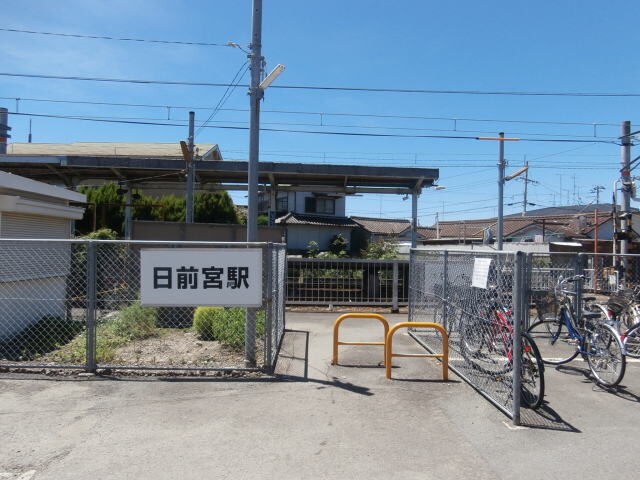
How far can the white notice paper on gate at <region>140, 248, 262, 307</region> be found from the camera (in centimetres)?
661

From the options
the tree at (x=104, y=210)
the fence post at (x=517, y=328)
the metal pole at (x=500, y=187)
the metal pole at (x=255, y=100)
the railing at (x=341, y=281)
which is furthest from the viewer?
the tree at (x=104, y=210)

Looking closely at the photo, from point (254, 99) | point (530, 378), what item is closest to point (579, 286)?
point (530, 378)

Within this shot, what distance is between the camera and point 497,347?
611 centimetres

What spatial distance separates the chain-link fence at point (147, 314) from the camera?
261 inches

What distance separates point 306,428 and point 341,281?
28.8ft

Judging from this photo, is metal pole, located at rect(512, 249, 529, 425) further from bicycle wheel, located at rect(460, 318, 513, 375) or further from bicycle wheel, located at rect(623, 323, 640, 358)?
bicycle wheel, located at rect(623, 323, 640, 358)

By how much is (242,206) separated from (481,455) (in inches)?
1504

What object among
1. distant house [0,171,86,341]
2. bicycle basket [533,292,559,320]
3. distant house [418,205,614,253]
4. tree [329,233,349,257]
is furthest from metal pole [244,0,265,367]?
distant house [418,205,614,253]

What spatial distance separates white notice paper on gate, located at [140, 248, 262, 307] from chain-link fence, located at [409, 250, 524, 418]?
273 cm

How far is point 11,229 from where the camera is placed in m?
8.88

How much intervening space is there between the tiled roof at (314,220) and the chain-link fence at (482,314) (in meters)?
24.0

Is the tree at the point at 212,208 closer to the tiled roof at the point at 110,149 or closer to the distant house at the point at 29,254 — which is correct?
the tiled roof at the point at 110,149

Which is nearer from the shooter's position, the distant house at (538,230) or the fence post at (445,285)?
the fence post at (445,285)

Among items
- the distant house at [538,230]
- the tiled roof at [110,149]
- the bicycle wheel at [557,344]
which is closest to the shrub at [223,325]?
the bicycle wheel at [557,344]
